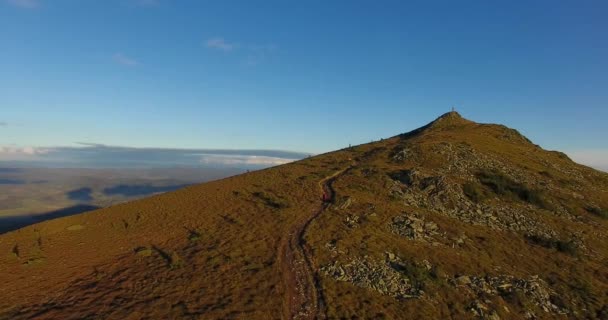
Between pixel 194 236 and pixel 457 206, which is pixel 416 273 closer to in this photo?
pixel 457 206

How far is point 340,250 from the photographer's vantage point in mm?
38094

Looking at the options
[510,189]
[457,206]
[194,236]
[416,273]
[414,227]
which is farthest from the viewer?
[510,189]

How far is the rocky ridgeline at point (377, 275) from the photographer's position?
32125mm

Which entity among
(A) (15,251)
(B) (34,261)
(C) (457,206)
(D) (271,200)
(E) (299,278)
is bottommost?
(B) (34,261)

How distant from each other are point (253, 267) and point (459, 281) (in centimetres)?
1832

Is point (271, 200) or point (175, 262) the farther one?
point (271, 200)

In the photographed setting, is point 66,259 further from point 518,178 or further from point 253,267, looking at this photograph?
point 518,178

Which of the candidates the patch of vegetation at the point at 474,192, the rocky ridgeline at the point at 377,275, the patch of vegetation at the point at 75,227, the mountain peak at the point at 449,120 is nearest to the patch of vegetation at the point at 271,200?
the rocky ridgeline at the point at 377,275

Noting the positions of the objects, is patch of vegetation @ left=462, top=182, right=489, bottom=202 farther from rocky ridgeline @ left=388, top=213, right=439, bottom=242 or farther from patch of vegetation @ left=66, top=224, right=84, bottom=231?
patch of vegetation @ left=66, top=224, right=84, bottom=231

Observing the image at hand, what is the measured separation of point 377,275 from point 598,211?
128 feet

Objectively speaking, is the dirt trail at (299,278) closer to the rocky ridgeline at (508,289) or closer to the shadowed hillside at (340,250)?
the shadowed hillside at (340,250)

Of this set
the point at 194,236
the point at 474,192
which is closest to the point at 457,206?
the point at 474,192

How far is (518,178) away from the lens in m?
61.2

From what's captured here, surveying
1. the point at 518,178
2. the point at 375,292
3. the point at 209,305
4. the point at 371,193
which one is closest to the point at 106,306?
the point at 209,305
